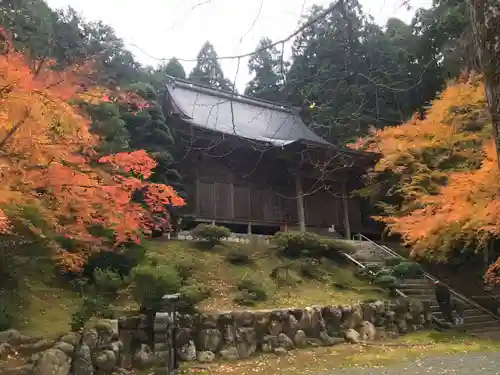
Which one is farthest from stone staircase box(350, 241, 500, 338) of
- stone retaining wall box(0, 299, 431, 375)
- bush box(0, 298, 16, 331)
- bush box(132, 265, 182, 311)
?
bush box(0, 298, 16, 331)

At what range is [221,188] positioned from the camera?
57.1ft

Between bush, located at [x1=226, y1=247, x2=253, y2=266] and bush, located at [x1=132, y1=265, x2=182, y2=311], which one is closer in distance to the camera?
bush, located at [x1=132, y1=265, x2=182, y2=311]

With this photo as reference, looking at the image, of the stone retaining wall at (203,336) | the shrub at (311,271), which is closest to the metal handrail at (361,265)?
the stone retaining wall at (203,336)

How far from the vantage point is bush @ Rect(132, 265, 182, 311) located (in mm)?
7691

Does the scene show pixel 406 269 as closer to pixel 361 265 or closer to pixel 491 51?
pixel 361 265

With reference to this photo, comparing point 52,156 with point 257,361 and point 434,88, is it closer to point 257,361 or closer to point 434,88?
point 257,361

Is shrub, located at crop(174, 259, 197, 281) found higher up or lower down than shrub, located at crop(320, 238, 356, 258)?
lower down

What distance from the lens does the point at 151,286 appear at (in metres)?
7.70

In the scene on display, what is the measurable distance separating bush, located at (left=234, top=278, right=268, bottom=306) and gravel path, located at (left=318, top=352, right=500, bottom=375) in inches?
125

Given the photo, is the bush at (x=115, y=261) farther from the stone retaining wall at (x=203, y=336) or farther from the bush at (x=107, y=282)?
the stone retaining wall at (x=203, y=336)

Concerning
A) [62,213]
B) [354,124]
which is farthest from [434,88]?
[62,213]

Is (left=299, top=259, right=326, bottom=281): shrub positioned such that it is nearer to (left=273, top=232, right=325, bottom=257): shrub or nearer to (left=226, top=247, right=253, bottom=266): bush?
(left=273, top=232, right=325, bottom=257): shrub

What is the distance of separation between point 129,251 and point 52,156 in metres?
4.23

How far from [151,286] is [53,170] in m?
2.74
